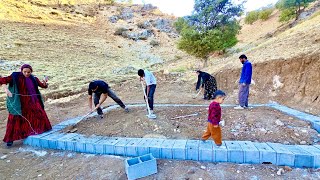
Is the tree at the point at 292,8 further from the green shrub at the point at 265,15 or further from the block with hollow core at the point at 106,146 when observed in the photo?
the block with hollow core at the point at 106,146

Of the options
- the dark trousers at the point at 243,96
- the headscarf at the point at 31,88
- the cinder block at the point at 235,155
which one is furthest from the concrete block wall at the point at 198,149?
the dark trousers at the point at 243,96

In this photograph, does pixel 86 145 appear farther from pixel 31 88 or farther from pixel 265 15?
pixel 265 15

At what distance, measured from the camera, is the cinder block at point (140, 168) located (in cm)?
238

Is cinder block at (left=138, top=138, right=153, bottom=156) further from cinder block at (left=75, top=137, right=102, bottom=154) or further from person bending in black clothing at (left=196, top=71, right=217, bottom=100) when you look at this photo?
person bending in black clothing at (left=196, top=71, right=217, bottom=100)

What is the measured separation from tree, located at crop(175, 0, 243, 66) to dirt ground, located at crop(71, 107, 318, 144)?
8802 mm

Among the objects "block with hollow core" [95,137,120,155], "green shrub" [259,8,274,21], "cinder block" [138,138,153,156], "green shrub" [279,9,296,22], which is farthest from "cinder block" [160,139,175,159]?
"green shrub" [259,8,274,21]

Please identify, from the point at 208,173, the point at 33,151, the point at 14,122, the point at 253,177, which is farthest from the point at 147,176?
the point at 14,122

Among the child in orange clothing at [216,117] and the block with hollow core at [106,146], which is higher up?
the child in orange clothing at [216,117]

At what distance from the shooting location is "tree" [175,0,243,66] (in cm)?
1252

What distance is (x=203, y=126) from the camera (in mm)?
3586

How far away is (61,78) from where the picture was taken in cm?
1077

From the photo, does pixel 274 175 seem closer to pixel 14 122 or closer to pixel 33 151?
pixel 33 151

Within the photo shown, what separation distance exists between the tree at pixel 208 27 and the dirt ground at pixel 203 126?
8.80 m

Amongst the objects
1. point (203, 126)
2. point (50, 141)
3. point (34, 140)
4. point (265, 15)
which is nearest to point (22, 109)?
point (34, 140)
